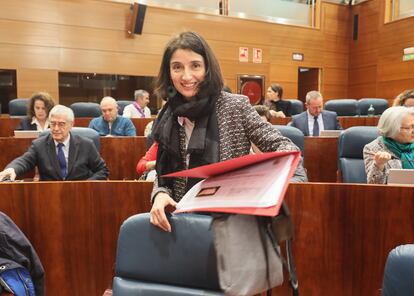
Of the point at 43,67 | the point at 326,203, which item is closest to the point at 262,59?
the point at 43,67

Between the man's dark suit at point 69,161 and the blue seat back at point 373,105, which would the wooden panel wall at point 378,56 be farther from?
the man's dark suit at point 69,161

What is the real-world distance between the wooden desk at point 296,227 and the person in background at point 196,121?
53 centimetres

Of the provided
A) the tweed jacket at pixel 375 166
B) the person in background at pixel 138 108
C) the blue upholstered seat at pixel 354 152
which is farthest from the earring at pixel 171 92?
the person in background at pixel 138 108

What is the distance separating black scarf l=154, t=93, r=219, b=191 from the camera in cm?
102

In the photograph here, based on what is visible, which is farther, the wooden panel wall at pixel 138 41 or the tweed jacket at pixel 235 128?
the wooden panel wall at pixel 138 41

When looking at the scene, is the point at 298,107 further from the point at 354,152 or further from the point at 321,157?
the point at 354,152

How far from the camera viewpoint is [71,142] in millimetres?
2412

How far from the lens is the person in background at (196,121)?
1025mm

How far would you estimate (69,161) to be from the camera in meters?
2.38

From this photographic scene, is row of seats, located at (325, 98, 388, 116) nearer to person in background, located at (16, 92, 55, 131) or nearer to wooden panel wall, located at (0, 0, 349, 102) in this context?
wooden panel wall, located at (0, 0, 349, 102)

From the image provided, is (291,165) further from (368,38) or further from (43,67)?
(368,38)

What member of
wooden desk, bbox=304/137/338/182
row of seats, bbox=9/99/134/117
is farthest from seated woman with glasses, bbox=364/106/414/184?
row of seats, bbox=9/99/134/117

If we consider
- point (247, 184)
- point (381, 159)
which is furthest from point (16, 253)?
point (381, 159)

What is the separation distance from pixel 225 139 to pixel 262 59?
22.5 ft
